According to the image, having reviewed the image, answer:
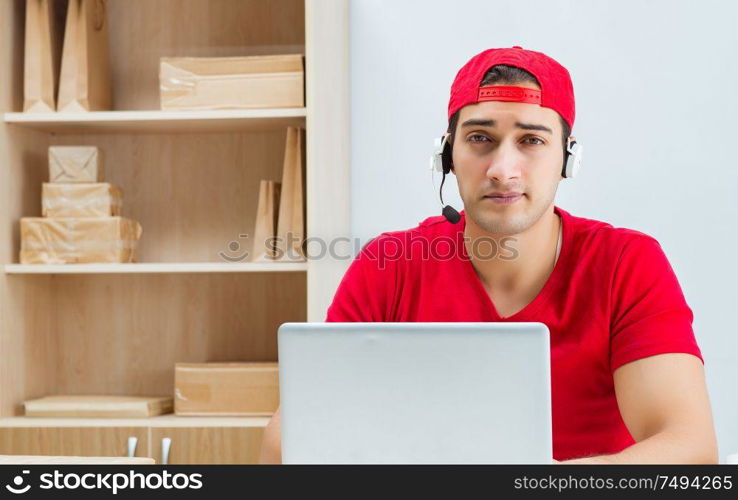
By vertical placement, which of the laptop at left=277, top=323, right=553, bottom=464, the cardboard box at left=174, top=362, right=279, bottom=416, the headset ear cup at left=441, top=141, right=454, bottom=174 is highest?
the headset ear cup at left=441, top=141, right=454, bottom=174

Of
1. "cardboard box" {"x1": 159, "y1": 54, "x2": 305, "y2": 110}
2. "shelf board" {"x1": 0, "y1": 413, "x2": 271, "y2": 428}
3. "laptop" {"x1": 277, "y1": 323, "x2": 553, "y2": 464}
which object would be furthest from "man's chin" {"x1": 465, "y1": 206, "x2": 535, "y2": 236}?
"shelf board" {"x1": 0, "y1": 413, "x2": 271, "y2": 428}

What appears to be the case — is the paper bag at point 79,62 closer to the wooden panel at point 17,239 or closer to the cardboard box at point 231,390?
the wooden panel at point 17,239

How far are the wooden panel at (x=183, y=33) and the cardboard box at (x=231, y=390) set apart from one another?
33.0 inches

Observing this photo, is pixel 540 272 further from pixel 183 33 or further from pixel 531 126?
pixel 183 33

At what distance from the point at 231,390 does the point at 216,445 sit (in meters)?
0.15

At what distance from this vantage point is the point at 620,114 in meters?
2.44

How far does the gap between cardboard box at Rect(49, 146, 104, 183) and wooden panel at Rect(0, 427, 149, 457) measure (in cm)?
67

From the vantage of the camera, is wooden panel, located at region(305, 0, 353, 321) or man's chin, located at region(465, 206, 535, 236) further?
wooden panel, located at region(305, 0, 353, 321)

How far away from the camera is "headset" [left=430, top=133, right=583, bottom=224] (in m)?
1.67

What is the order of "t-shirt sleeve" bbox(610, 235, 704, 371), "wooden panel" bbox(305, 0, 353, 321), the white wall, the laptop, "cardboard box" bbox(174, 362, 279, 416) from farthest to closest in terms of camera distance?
the white wall, "cardboard box" bbox(174, 362, 279, 416), "wooden panel" bbox(305, 0, 353, 321), "t-shirt sleeve" bbox(610, 235, 704, 371), the laptop

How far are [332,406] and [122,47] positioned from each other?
6.25 feet

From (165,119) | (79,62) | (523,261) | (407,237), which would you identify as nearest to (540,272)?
(523,261)

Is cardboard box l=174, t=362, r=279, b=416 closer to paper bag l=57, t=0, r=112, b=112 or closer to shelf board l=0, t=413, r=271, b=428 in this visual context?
shelf board l=0, t=413, r=271, b=428

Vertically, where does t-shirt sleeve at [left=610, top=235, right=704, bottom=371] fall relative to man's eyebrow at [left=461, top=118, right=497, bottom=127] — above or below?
below
